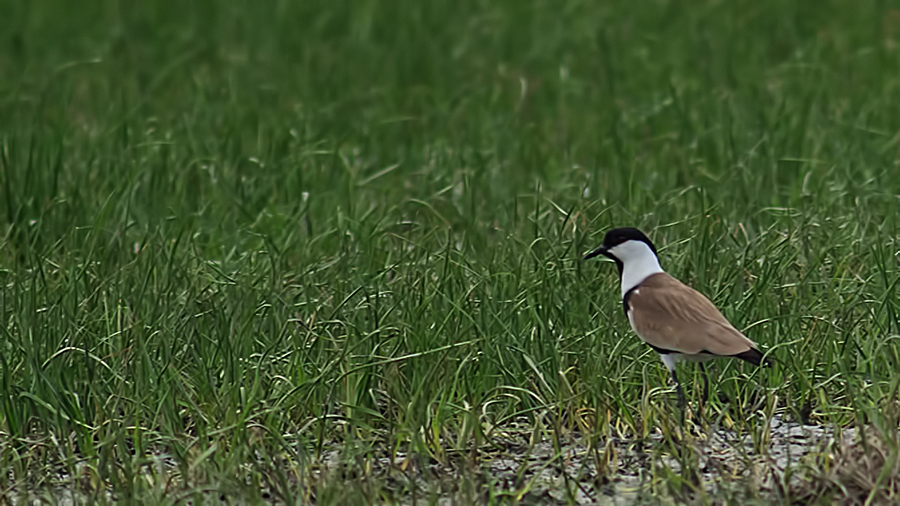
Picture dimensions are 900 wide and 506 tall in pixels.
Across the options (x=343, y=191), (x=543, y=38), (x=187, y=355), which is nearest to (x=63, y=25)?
(x=543, y=38)

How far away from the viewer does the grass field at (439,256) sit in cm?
460

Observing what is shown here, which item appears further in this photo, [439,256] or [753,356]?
[439,256]

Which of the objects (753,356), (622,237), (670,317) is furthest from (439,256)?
(753,356)

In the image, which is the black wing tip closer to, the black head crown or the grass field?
the grass field

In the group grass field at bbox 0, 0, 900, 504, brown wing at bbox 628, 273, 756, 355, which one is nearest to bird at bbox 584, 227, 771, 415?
brown wing at bbox 628, 273, 756, 355

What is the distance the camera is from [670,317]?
189 inches

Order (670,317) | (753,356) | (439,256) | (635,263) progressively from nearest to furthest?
(753,356)
(670,317)
(635,263)
(439,256)

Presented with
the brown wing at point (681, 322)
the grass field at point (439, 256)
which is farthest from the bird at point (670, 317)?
the grass field at point (439, 256)

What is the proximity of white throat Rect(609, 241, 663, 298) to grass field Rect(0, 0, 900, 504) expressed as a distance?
16 cm

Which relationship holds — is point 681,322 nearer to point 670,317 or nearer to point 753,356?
point 670,317

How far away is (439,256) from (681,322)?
1.39 m

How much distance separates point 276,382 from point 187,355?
0.36 metres

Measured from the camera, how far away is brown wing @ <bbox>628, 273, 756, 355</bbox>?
4.70 meters

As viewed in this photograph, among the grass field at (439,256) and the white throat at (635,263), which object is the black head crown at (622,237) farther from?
the grass field at (439,256)
